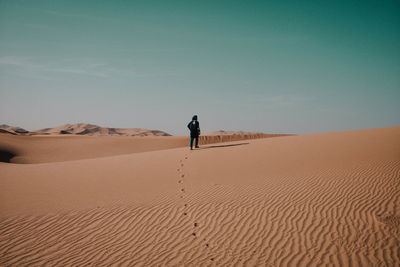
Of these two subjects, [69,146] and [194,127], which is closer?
[194,127]

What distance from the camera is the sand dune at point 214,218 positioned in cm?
392

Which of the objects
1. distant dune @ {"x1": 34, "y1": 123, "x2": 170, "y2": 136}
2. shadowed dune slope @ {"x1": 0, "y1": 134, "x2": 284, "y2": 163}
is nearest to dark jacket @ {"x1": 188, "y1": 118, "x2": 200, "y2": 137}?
shadowed dune slope @ {"x1": 0, "y1": 134, "x2": 284, "y2": 163}

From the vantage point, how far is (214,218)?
5.09m

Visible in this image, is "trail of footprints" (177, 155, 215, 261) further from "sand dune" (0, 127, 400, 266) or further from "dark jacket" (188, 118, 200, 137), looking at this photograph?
"dark jacket" (188, 118, 200, 137)

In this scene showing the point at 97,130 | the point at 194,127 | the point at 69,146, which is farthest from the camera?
the point at 97,130

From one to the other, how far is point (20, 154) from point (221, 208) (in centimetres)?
2248

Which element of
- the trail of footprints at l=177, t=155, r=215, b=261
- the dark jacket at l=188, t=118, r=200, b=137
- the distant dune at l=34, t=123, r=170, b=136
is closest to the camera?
the trail of footprints at l=177, t=155, r=215, b=261

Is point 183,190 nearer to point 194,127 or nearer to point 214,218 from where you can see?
point 214,218

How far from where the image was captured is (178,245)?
4.26m

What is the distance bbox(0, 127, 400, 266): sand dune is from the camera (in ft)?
12.9

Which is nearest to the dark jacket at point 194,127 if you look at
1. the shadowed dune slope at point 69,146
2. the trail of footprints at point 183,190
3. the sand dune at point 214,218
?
the trail of footprints at point 183,190

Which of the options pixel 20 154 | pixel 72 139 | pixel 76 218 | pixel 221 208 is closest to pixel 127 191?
pixel 76 218

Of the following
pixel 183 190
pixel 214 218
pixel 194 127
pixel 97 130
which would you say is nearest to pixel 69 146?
pixel 194 127

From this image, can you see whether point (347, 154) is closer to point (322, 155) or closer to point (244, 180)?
point (322, 155)
